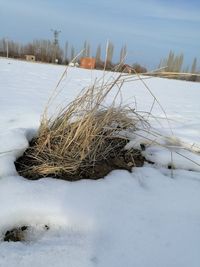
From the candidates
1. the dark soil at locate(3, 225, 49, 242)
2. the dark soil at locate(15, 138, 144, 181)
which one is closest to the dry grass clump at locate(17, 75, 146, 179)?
the dark soil at locate(15, 138, 144, 181)

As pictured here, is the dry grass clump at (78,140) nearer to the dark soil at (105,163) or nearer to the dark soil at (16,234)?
the dark soil at (105,163)

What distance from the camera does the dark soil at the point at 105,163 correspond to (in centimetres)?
98

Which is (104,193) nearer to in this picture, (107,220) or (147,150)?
(107,220)

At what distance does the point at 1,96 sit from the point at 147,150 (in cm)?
119

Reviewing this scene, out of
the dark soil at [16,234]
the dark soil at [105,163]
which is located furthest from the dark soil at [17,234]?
the dark soil at [105,163]

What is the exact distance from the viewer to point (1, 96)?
2.04m

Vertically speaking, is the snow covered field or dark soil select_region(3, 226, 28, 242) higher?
the snow covered field

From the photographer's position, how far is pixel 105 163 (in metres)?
1.09

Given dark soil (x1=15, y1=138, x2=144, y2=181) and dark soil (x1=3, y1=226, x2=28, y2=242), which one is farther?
dark soil (x1=15, y1=138, x2=144, y2=181)

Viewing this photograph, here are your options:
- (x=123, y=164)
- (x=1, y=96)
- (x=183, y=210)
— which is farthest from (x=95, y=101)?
(x=1, y=96)

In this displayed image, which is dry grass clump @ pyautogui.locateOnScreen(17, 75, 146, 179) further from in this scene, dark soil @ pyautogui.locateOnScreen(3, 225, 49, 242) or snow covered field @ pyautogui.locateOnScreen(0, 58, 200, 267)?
dark soil @ pyautogui.locateOnScreen(3, 225, 49, 242)

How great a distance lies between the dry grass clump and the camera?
1.00 meters

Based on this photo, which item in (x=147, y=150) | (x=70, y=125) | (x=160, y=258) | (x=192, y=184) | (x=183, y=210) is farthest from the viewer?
(x=147, y=150)

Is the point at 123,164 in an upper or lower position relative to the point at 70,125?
lower
